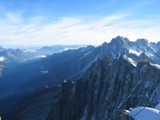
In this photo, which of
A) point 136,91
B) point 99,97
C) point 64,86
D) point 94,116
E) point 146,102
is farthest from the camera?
point 64,86

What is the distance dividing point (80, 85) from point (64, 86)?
21896 millimetres

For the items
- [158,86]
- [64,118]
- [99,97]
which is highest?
[158,86]

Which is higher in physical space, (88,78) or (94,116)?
(88,78)

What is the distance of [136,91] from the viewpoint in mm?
121438

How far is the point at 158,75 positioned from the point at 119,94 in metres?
26.5

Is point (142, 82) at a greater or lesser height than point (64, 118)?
greater

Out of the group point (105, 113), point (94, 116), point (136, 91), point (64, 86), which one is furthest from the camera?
point (64, 86)

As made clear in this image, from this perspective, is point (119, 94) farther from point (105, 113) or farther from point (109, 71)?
point (109, 71)

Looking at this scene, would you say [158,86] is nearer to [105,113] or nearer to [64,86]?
[105,113]

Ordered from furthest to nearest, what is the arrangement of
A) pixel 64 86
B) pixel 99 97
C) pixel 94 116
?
pixel 64 86 < pixel 99 97 < pixel 94 116

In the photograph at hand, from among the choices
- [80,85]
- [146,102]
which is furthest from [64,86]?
[146,102]

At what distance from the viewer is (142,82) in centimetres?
12262

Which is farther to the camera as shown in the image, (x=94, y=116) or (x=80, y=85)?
(x=80, y=85)

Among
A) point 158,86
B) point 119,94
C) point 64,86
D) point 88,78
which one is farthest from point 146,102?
point 64,86
